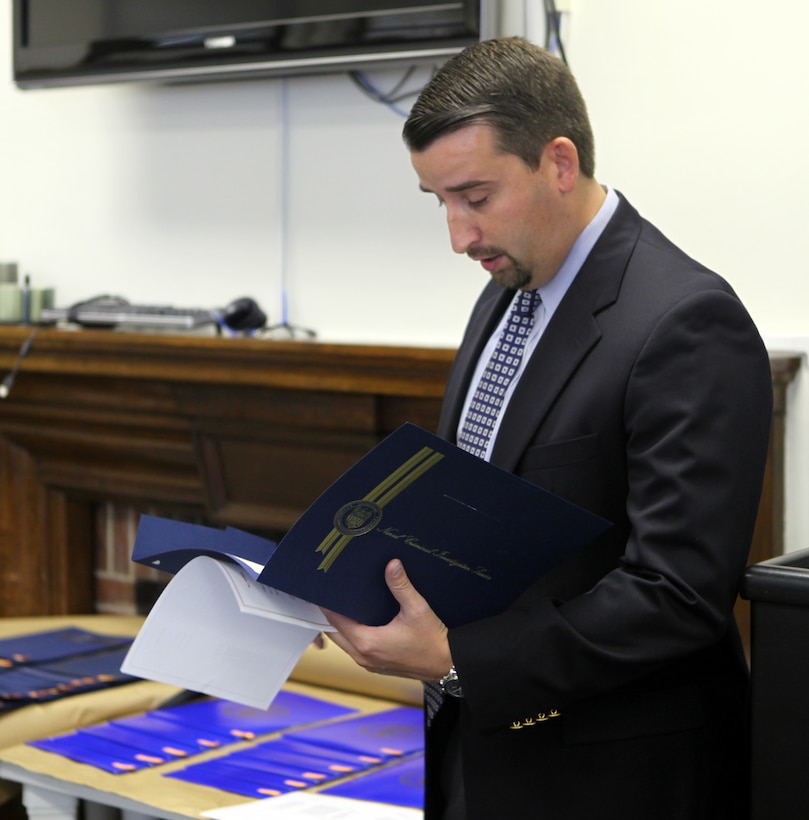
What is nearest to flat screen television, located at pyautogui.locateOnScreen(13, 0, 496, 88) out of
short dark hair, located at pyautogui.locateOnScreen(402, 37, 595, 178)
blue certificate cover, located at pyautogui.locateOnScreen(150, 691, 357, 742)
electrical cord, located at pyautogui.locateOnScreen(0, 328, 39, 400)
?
electrical cord, located at pyautogui.locateOnScreen(0, 328, 39, 400)

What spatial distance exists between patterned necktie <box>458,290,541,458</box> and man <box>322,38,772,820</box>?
0.01 meters

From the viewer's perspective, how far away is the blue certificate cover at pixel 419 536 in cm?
114

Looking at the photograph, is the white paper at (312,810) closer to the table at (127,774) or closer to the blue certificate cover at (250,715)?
the table at (127,774)

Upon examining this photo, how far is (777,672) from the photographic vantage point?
1.15 meters

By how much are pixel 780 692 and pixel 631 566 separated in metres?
0.18

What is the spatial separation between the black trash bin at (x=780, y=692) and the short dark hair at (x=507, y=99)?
0.53 m

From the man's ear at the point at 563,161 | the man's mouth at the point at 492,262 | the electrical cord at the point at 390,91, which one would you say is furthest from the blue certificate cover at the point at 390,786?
the electrical cord at the point at 390,91

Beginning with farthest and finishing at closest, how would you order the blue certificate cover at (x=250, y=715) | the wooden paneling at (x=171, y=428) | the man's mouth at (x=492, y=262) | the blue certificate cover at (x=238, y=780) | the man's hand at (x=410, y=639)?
the wooden paneling at (x=171, y=428) → the blue certificate cover at (x=250, y=715) → the blue certificate cover at (x=238, y=780) → the man's mouth at (x=492, y=262) → the man's hand at (x=410, y=639)

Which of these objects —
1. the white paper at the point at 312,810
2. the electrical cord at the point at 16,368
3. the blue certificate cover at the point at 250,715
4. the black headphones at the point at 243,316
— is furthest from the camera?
the electrical cord at the point at 16,368

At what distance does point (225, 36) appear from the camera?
2484mm

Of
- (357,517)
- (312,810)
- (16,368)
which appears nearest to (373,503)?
(357,517)

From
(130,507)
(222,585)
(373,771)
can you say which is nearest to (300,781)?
(373,771)

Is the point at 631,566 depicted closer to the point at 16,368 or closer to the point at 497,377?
the point at 497,377

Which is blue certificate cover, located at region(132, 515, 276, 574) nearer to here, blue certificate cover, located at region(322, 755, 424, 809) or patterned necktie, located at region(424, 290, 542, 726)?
patterned necktie, located at region(424, 290, 542, 726)
